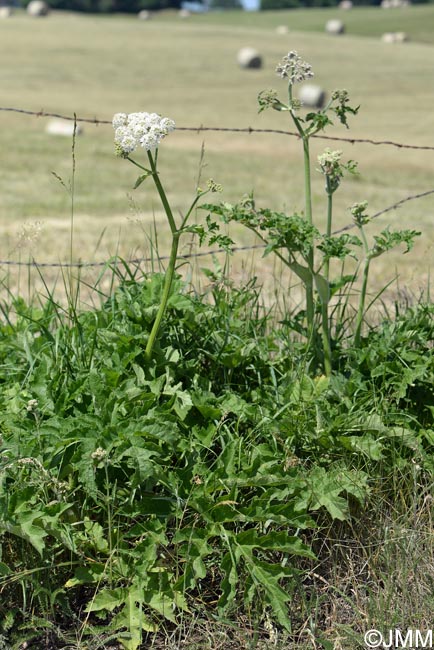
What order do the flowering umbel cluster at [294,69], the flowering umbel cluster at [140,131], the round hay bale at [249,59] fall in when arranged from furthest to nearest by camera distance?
1. the round hay bale at [249,59]
2. the flowering umbel cluster at [294,69]
3. the flowering umbel cluster at [140,131]

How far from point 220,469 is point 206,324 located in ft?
2.44

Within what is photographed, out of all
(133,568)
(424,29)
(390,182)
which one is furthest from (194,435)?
(424,29)

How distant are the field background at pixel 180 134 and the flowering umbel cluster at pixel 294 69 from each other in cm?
46

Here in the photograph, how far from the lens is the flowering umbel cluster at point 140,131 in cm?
275

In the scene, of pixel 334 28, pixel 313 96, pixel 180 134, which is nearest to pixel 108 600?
pixel 180 134

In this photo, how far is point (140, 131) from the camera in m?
2.78

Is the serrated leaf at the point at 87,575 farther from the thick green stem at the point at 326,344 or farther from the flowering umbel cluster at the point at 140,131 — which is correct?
the flowering umbel cluster at the point at 140,131

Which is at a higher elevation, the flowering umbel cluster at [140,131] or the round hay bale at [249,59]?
the round hay bale at [249,59]

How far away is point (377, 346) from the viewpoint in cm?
323

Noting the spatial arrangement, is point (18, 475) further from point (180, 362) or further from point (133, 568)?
point (180, 362)

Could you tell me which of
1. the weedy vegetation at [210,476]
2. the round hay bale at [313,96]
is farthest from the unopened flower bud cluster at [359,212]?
the round hay bale at [313,96]

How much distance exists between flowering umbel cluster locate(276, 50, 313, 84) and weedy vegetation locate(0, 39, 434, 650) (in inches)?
0.5

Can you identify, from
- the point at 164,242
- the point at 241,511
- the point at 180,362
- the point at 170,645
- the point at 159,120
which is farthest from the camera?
the point at 164,242

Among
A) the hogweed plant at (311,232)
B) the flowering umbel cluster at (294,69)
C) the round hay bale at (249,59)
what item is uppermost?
the round hay bale at (249,59)
